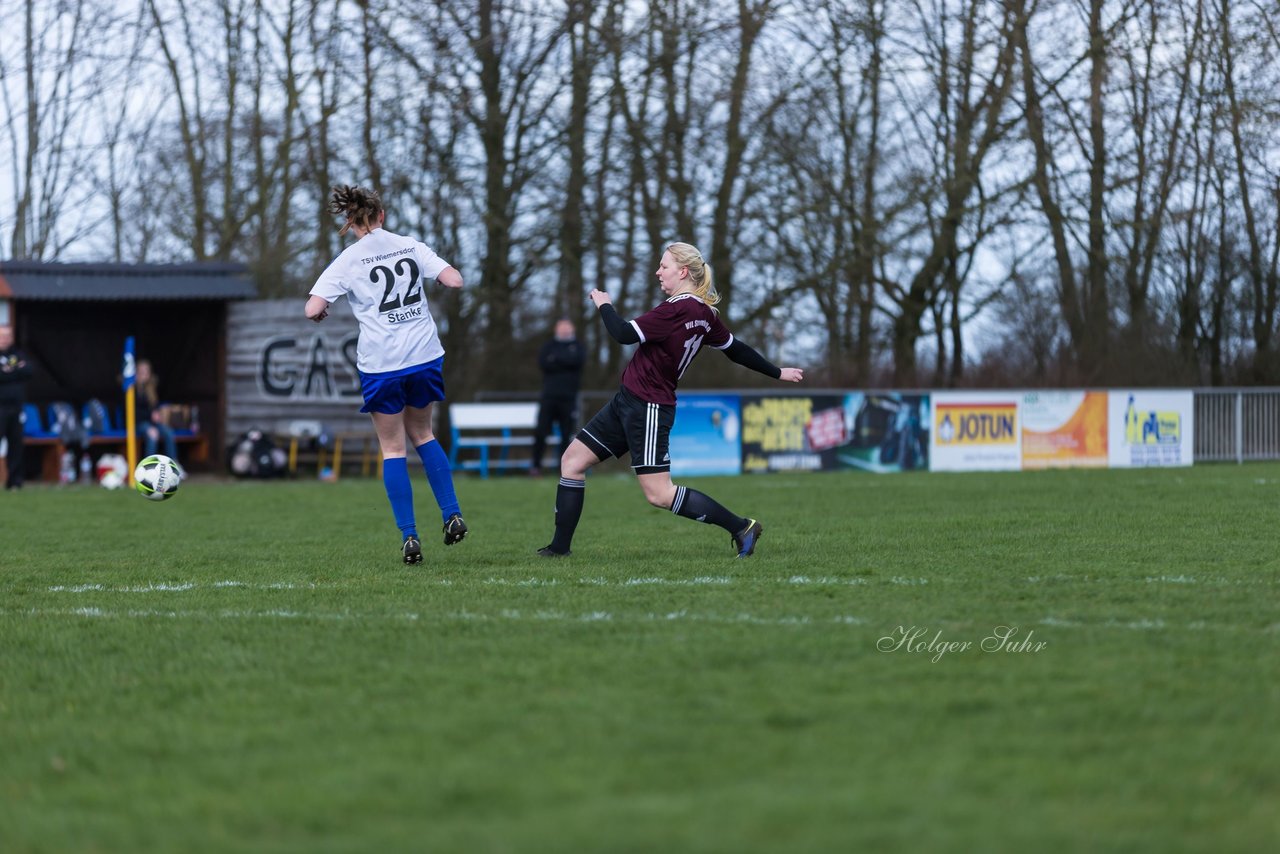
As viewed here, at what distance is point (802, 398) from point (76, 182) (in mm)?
17291

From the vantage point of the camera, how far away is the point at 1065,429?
22.5 m

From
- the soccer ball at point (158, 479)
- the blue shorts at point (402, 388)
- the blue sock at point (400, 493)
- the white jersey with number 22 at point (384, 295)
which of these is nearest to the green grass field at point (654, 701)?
the blue sock at point (400, 493)

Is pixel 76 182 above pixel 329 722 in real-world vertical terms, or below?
above

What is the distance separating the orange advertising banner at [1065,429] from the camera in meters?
22.2

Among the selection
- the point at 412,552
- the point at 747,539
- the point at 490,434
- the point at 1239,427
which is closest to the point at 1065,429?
the point at 1239,427

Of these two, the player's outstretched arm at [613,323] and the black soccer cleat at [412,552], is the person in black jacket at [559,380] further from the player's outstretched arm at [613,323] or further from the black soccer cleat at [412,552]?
the player's outstretched arm at [613,323]

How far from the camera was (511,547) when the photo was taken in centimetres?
884

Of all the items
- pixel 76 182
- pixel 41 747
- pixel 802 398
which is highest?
pixel 76 182

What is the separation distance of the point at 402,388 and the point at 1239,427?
62.9ft

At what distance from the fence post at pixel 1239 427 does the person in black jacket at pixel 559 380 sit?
1059 cm

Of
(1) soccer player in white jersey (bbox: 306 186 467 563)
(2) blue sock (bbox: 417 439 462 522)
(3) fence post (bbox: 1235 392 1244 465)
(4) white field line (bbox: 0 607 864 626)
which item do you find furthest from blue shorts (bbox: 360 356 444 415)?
(3) fence post (bbox: 1235 392 1244 465)

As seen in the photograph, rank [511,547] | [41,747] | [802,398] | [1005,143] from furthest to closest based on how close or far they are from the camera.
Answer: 1. [1005,143]
2. [802,398]
3. [511,547]
4. [41,747]

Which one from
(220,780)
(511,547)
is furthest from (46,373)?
(220,780)

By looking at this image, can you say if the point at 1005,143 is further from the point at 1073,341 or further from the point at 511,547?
the point at 511,547
